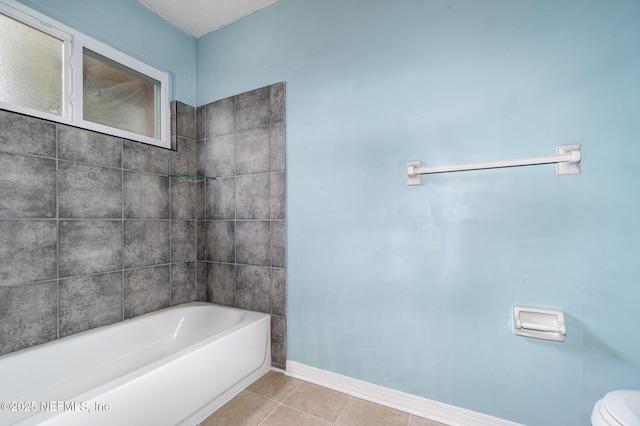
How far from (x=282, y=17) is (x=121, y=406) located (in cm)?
221

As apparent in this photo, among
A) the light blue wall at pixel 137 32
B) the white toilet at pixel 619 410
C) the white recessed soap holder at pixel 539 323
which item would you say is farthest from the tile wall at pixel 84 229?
the white toilet at pixel 619 410

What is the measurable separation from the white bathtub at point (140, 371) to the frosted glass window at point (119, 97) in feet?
4.21

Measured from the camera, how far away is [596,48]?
104 cm

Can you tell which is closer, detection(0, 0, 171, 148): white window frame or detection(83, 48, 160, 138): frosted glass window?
detection(0, 0, 171, 148): white window frame

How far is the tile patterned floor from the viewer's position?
4.20 feet

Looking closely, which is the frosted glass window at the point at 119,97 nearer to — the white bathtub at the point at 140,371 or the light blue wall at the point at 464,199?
the light blue wall at the point at 464,199

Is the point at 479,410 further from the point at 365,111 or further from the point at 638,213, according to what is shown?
the point at 365,111

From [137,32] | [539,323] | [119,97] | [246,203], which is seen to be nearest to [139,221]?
[246,203]

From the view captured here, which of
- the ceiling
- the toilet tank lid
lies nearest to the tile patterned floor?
the toilet tank lid

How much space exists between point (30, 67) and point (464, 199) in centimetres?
230

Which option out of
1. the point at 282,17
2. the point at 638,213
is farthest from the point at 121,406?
the point at 282,17

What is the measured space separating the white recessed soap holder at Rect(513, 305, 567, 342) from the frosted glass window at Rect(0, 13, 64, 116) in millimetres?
2515

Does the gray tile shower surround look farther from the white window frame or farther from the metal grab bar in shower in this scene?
the metal grab bar in shower

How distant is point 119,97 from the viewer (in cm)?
173
